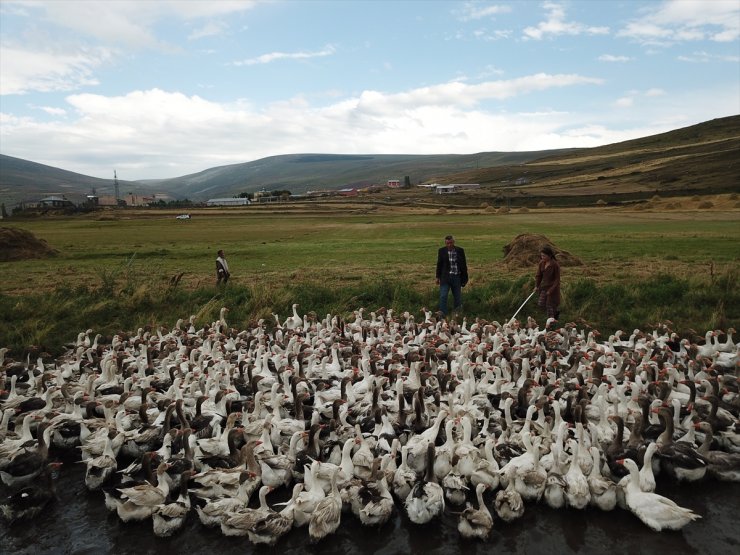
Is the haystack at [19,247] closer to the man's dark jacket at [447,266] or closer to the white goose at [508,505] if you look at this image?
the man's dark jacket at [447,266]

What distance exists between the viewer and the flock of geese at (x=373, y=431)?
7.81m

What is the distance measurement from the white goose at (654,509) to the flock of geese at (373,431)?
0.05ft

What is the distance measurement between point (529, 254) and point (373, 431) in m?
21.0

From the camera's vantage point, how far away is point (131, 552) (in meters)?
7.38

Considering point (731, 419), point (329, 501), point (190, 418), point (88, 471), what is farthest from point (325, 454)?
point (731, 419)

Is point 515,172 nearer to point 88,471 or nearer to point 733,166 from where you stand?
point 733,166

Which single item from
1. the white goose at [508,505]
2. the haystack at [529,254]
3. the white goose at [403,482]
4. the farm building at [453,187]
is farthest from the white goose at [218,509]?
A: the farm building at [453,187]

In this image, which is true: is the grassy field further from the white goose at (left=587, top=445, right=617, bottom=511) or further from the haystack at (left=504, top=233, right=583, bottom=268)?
the white goose at (left=587, top=445, right=617, bottom=511)

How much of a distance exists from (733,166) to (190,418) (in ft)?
443

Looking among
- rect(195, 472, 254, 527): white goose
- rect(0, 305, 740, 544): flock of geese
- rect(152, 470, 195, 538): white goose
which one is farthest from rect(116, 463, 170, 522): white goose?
rect(195, 472, 254, 527): white goose

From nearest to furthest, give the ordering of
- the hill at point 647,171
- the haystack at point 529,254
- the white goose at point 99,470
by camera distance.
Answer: the white goose at point 99,470 < the haystack at point 529,254 < the hill at point 647,171

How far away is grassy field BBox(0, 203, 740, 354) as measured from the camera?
18.2 metres

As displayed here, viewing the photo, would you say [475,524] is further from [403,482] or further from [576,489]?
[576,489]

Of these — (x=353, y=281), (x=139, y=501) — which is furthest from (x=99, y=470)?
(x=353, y=281)
